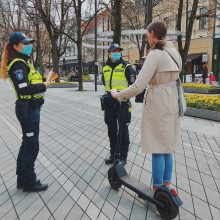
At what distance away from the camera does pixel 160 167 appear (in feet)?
12.3

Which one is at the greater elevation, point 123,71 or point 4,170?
point 123,71

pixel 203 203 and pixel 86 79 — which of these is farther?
pixel 86 79

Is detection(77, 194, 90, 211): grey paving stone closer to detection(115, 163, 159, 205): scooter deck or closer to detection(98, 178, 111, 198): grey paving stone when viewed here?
detection(98, 178, 111, 198): grey paving stone

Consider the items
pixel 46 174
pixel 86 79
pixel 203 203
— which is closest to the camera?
pixel 203 203

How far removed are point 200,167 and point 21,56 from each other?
331 cm

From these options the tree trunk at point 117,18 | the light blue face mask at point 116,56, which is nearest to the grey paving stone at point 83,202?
the light blue face mask at point 116,56

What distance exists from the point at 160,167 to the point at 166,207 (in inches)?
18.6

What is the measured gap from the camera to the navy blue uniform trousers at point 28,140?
163 inches

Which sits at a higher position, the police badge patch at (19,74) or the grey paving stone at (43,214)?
the police badge patch at (19,74)

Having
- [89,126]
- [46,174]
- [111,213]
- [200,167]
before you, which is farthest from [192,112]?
[111,213]

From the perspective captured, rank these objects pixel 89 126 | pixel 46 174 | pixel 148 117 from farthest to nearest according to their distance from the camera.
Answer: pixel 89 126 → pixel 46 174 → pixel 148 117

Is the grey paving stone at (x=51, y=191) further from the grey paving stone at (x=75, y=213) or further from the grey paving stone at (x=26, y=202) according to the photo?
the grey paving stone at (x=75, y=213)

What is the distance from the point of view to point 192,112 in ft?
33.6

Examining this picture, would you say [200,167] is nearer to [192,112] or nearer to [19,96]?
[19,96]
